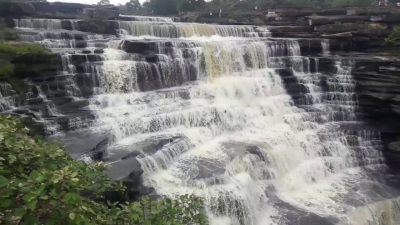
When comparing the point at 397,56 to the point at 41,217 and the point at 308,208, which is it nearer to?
the point at 308,208

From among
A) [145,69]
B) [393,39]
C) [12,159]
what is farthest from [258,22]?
[12,159]

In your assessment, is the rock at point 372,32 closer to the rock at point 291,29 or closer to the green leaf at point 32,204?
the rock at point 291,29

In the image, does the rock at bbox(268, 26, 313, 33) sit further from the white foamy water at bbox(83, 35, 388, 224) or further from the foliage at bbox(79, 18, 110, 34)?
the foliage at bbox(79, 18, 110, 34)

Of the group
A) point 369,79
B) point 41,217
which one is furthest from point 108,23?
point 41,217

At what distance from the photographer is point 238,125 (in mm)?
13234

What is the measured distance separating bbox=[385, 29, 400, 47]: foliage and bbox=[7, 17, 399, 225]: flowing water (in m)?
3.38

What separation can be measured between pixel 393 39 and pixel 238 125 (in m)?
11.6

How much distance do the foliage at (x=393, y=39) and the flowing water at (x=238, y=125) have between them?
3.38 m

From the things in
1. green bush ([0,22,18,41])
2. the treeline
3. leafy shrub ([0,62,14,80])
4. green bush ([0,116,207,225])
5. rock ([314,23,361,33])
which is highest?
the treeline

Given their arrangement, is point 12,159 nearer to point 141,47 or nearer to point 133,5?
point 141,47

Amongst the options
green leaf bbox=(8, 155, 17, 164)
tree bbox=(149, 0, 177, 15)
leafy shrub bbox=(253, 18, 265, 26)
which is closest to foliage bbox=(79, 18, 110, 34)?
leafy shrub bbox=(253, 18, 265, 26)

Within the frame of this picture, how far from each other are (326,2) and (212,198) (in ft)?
126

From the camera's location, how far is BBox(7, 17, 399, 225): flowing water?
942 cm

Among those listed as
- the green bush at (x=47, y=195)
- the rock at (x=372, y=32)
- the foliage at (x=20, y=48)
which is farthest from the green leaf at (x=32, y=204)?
the rock at (x=372, y=32)
